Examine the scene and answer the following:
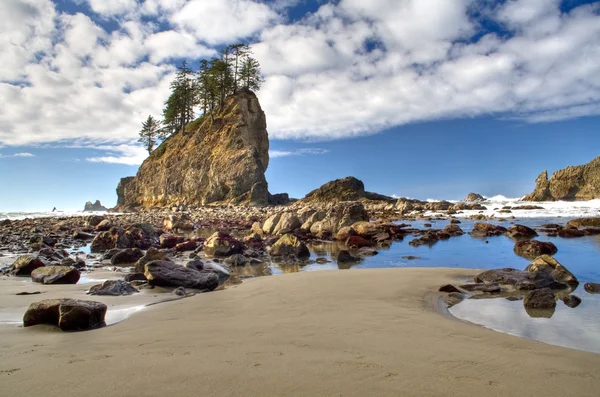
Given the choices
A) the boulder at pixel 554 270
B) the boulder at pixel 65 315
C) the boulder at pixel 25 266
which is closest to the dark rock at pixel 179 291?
the boulder at pixel 65 315

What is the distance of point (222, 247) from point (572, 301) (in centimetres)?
981

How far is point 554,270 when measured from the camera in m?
7.26

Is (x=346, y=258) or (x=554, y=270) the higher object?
(x=554, y=270)

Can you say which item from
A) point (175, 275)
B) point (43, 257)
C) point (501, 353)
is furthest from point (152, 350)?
point (43, 257)

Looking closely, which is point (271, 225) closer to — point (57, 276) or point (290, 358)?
point (57, 276)

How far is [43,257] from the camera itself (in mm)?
10508

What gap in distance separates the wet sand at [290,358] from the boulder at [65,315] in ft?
0.53

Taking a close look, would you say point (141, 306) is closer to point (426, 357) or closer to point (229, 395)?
point (229, 395)

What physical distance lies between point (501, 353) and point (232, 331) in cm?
259

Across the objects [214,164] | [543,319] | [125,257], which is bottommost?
[543,319]

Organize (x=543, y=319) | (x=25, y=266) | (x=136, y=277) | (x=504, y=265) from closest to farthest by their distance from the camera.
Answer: (x=543, y=319) < (x=136, y=277) < (x=25, y=266) < (x=504, y=265)

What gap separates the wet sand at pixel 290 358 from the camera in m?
2.36

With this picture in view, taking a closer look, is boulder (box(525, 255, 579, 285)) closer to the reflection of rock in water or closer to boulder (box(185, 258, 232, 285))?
the reflection of rock in water

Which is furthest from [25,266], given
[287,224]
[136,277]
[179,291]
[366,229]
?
[366,229]
